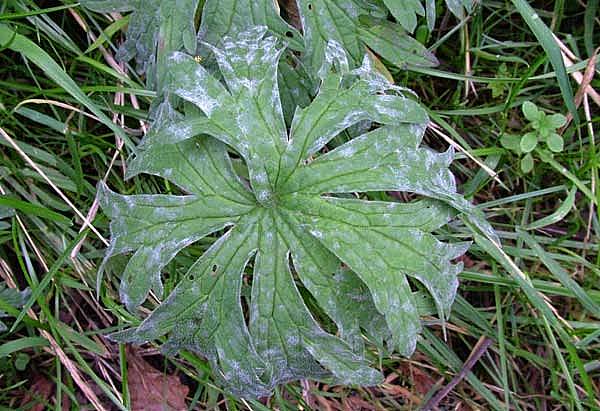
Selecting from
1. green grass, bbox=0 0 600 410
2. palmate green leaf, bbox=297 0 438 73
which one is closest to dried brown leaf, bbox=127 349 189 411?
green grass, bbox=0 0 600 410

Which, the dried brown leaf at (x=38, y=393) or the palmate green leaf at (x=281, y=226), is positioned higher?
the palmate green leaf at (x=281, y=226)

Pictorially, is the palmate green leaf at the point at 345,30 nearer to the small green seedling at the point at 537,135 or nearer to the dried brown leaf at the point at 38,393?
the small green seedling at the point at 537,135

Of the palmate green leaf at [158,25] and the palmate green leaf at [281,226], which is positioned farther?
the palmate green leaf at [158,25]

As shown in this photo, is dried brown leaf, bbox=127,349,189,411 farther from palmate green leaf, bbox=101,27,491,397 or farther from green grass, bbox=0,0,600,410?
palmate green leaf, bbox=101,27,491,397

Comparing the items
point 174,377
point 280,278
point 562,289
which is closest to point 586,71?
point 562,289

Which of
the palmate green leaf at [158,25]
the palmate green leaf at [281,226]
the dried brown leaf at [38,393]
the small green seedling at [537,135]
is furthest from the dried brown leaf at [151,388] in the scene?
the small green seedling at [537,135]
